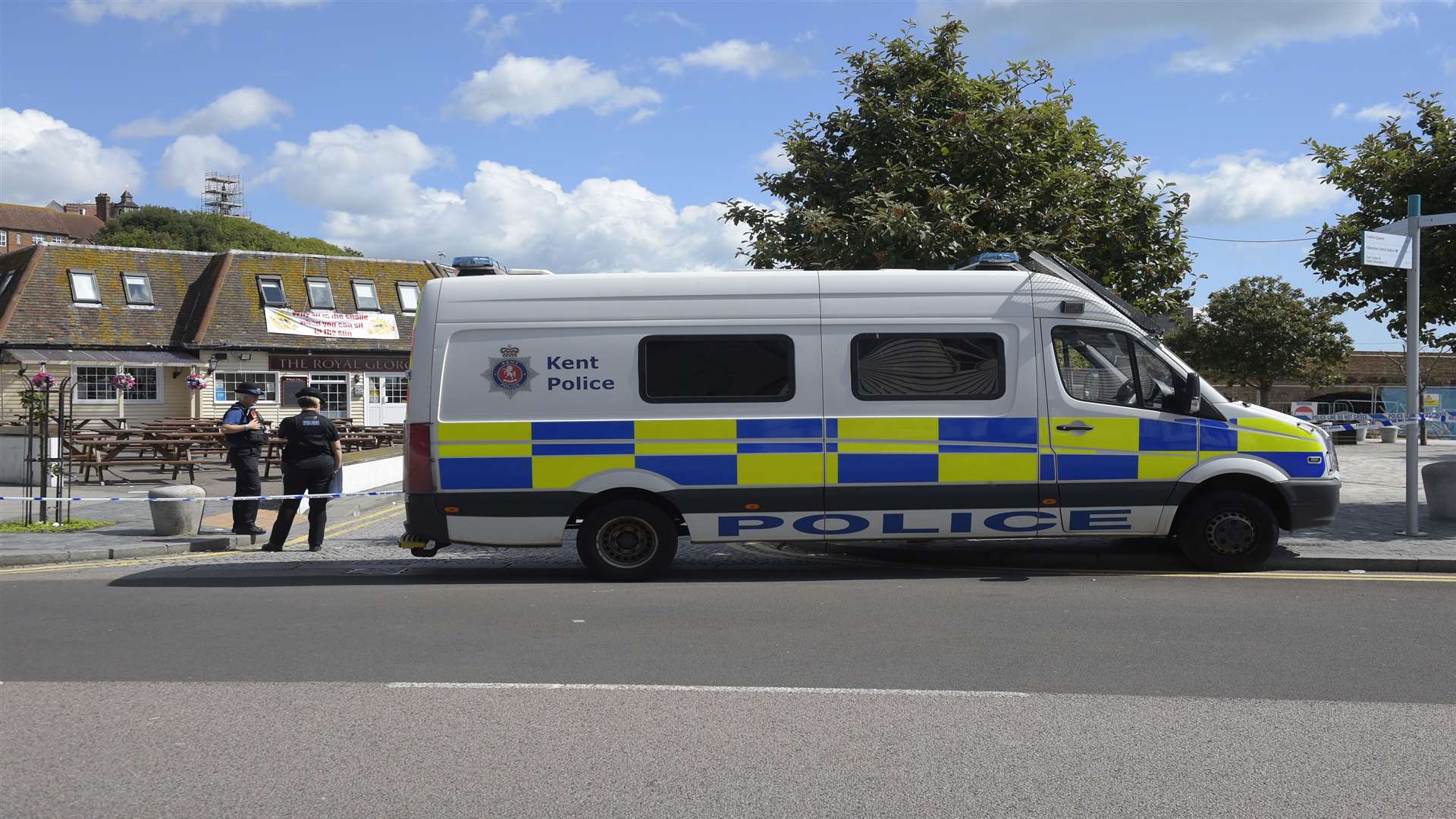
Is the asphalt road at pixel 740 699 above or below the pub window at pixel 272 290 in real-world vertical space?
below

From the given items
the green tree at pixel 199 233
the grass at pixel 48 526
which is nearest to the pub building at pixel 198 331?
the grass at pixel 48 526

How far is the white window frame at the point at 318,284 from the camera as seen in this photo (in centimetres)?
3928

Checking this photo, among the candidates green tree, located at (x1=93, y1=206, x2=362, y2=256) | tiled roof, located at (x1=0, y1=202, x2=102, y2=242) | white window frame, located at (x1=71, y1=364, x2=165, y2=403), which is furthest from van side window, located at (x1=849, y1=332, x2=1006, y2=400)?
tiled roof, located at (x1=0, y1=202, x2=102, y2=242)

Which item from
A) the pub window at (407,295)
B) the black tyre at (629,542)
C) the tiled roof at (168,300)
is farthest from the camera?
the pub window at (407,295)

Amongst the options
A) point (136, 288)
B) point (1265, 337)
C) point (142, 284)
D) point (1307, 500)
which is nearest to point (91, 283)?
point (136, 288)

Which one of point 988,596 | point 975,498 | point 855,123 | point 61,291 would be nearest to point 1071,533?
point 975,498

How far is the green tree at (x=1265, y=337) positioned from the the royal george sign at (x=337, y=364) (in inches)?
1287

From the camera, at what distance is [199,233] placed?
85625mm

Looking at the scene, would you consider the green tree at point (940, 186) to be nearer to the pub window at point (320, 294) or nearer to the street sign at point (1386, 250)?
the street sign at point (1386, 250)

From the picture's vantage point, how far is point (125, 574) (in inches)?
393

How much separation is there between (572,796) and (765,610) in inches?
147

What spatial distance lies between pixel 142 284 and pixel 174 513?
29188 mm

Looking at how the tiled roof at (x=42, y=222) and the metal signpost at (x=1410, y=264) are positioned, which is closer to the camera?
the metal signpost at (x=1410, y=264)

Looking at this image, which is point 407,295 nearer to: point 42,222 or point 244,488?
point 244,488
